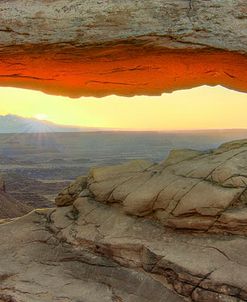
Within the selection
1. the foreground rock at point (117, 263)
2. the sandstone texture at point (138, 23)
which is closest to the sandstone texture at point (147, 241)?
the foreground rock at point (117, 263)

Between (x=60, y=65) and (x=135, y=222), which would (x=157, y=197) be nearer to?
(x=135, y=222)

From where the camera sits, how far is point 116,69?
12594 mm

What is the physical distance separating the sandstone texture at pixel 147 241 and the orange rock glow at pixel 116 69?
2.28 meters

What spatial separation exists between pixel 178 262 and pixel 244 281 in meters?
1.41

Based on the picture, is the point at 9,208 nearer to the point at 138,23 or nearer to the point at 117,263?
the point at 117,263

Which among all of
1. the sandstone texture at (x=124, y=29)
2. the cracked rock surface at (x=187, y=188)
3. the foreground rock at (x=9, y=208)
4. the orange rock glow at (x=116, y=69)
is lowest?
the foreground rock at (x=9, y=208)

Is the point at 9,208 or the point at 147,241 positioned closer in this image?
the point at 147,241

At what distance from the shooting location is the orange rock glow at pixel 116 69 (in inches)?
442

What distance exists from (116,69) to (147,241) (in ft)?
16.4

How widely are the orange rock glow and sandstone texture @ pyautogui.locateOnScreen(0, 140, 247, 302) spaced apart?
7.48 ft

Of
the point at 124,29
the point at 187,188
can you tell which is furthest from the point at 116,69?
the point at 187,188

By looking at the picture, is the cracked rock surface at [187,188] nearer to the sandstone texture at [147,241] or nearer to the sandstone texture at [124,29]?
the sandstone texture at [147,241]

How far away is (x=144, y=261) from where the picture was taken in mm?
10000

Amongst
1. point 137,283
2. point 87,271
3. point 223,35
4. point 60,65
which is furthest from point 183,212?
point 60,65
